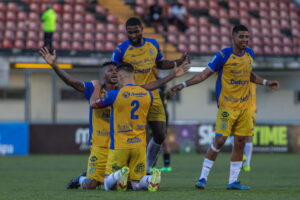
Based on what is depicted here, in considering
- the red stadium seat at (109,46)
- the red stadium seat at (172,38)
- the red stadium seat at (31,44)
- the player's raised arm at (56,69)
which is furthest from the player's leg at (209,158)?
the red stadium seat at (172,38)

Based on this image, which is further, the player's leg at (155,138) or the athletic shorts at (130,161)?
the player's leg at (155,138)

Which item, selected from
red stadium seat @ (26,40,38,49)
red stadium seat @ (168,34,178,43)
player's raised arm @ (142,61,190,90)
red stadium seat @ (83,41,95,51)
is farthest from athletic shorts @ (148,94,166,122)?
red stadium seat @ (168,34,178,43)

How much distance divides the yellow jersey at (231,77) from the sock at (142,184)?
1.62m

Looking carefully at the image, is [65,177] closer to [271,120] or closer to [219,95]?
[219,95]

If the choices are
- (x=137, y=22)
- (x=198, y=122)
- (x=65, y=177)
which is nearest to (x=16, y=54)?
(x=198, y=122)

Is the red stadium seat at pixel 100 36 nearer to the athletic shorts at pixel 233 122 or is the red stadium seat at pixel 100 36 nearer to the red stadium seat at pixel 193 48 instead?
the red stadium seat at pixel 193 48

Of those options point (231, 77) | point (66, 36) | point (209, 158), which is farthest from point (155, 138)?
point (66, 36)

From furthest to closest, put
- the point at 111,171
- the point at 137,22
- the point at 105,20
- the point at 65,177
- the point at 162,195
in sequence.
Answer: the point at 105,20 → the point at 65,177 → the point at 137,22 → the point at 111,171 → the point at 162,195

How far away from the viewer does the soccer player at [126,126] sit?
916cm

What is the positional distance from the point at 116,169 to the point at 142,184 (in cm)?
39

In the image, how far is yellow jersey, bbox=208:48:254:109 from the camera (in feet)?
33.4

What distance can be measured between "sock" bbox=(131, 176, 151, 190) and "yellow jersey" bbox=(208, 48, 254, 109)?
1.62 meters

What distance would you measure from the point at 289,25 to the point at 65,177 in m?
18.4

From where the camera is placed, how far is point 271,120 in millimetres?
22688
